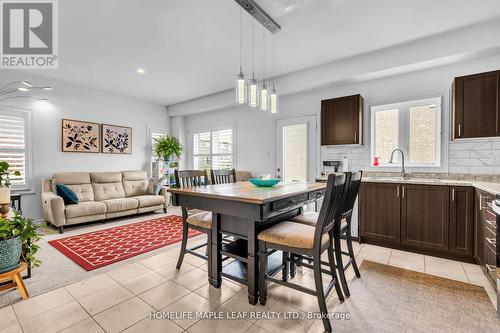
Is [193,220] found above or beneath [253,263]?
above

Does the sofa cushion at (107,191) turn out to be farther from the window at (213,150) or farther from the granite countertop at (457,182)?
the granite countertop at (457,182)

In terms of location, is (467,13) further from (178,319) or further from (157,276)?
(157,276)

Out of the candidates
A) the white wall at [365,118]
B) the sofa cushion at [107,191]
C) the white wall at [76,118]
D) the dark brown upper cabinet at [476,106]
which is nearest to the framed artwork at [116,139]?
the white wall at [76,118]

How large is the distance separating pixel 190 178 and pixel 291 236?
1.48 m

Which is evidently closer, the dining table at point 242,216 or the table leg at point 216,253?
the dining table at point 242,216

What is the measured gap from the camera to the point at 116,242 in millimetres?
3361

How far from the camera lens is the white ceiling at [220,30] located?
7.97ft

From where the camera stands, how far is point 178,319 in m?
1.74

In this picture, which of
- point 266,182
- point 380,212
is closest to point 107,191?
point 266,182

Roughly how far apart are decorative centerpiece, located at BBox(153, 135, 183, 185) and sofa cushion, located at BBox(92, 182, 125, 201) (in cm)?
98

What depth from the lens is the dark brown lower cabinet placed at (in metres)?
2.73

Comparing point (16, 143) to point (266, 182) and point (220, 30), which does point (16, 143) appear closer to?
point (220, 30)

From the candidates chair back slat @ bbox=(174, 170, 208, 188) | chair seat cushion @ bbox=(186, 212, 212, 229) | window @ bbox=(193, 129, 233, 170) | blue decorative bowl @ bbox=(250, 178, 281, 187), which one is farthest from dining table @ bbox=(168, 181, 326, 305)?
window @ bbox=(193, 129, 233, 170)

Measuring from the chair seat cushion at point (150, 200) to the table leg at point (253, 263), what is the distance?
368 centimetres
